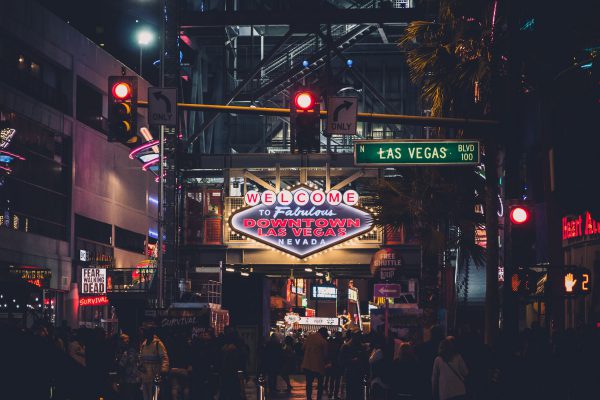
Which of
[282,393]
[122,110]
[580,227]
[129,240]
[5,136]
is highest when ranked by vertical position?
[5,136]

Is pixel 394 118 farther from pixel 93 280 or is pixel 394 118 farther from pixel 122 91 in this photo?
pixel 93 280

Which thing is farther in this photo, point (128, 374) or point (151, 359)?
point (151, 359)

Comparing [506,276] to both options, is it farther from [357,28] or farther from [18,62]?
[18,62]

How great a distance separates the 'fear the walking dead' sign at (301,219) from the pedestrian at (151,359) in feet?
60.0

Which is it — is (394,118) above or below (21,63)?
below

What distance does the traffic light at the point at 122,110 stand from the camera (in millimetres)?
20875

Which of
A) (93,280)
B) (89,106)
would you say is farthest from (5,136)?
(89,106)

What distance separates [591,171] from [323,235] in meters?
17.1

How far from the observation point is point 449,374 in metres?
18.4

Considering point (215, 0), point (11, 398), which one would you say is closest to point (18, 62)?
point (215, 0)

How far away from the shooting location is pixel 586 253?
3066 cm

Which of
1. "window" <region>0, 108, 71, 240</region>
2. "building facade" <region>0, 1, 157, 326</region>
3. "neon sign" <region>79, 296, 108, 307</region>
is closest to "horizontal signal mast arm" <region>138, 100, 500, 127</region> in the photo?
"building facade" <region>0, 1, 157, 326</region>

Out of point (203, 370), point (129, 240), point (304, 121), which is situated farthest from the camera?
point (129, 240)

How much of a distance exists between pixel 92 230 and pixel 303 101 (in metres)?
36.7
